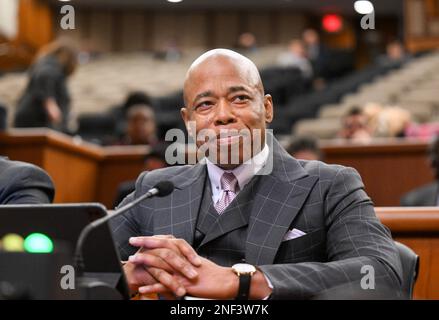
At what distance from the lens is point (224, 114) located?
1677 mm

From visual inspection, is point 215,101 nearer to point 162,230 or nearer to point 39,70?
point 162,230

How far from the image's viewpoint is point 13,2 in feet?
43.3

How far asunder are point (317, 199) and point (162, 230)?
34 cm

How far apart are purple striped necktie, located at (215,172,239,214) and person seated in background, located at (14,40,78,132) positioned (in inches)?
122

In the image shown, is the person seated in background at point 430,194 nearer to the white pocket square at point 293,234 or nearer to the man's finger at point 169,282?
the white pocket square at point 293,234

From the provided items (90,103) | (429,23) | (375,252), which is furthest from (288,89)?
(375,252)

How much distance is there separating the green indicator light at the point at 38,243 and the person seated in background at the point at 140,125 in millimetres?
3553

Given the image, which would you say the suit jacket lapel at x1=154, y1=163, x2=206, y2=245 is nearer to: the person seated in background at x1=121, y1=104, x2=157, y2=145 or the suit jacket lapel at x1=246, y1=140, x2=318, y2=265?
the suit jacket lapel at x1=246, y1=140, x2=318, y2=265

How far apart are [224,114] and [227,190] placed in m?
0.17

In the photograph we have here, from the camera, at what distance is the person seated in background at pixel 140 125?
4812 millimetres

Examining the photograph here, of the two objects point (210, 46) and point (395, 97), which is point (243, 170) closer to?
point (395, 97)

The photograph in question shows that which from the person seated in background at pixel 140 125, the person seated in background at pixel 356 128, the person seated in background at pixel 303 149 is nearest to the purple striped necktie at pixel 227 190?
the person seated in background at pixel 303 149

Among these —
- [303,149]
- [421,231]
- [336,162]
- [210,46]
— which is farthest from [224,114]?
[210,46]

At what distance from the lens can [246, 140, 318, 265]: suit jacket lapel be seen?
158cm
